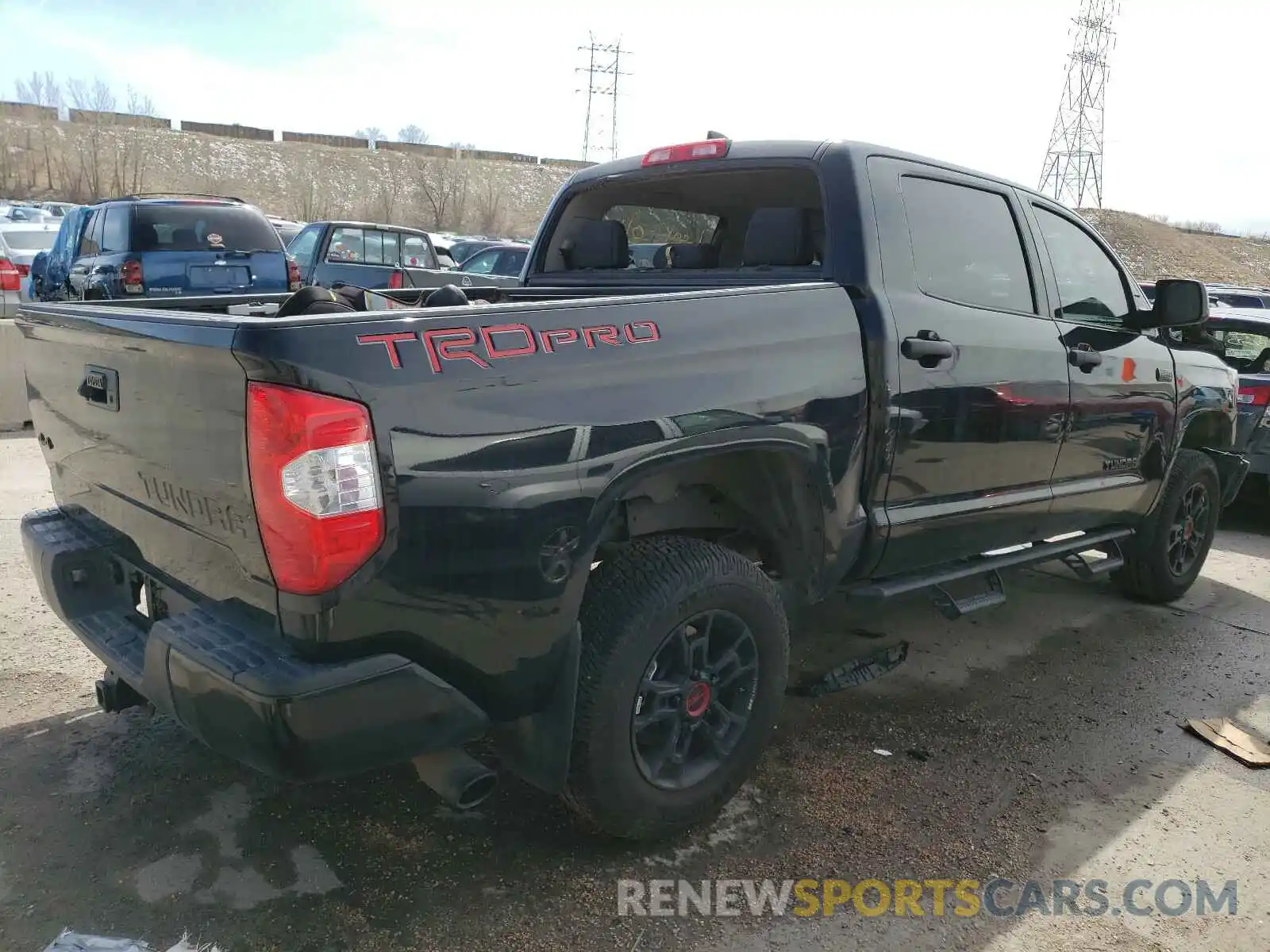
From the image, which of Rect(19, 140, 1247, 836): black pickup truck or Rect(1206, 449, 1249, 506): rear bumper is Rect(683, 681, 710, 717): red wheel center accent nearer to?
Rect(19, 140, 1247, 836): black pickup truck

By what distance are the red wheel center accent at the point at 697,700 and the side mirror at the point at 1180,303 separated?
2.92 metres

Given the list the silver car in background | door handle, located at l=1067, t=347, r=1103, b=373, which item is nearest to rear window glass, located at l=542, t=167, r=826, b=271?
door handle, located at l=1067, t=347, r=1103, b=373

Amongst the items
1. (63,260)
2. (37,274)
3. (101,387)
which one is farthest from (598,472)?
Answer: (37,274)

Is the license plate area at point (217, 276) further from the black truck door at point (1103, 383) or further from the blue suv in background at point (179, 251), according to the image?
the black truck door at point (1103, 383)

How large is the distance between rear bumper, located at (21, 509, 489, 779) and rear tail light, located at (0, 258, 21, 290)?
42.7 ft

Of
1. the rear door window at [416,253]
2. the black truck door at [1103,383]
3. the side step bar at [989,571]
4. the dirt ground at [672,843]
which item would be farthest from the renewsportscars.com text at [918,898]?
the rear door window at [416,253]

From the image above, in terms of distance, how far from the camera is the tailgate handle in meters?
2.42

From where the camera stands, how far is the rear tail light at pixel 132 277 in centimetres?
1049

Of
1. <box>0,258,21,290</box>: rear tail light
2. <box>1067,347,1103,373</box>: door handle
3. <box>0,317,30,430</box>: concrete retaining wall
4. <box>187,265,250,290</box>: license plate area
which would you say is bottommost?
<box>0,317,30,430</box>: concrete retaining wall

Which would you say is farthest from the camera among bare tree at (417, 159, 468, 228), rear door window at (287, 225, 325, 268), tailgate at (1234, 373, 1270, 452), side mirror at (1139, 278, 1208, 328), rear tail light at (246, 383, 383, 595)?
bare tree at (417, 159, 468, 228)

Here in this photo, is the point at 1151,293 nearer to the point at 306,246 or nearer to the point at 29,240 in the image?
the point at 306,246

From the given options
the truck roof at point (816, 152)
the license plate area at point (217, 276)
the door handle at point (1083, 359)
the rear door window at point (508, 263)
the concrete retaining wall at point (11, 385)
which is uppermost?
the truck roof at point (816, 152)

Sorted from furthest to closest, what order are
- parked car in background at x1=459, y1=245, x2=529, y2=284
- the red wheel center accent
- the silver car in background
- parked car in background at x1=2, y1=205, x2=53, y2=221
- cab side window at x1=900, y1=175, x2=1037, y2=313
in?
parked car in background at x1=2, y1=205, x2=53, y2=221 → parked car in background at x1=459, y1=245, x2=529, y2=284 → the silver car in background → cab side window at x1=900, y1=175, x2=1037, y2=313 → the red wheel center accent

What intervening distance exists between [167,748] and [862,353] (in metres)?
2.62
